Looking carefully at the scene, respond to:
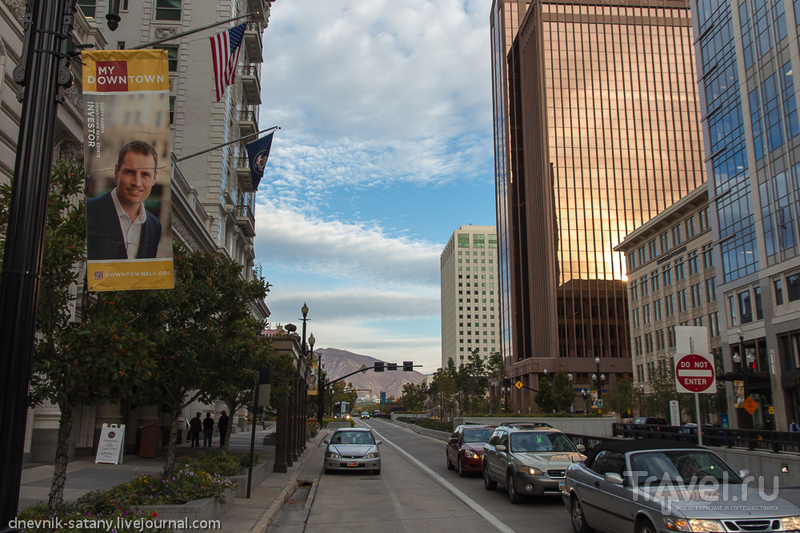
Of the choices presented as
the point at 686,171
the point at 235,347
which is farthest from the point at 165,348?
the point at 686,171

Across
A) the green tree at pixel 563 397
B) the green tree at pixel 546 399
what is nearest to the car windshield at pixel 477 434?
the green tree at pixel 563 397

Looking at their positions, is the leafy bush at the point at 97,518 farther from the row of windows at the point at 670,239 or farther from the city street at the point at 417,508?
the row of windows at the point at 670,239

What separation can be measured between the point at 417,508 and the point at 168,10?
36.8m

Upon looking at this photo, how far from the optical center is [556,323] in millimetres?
93625

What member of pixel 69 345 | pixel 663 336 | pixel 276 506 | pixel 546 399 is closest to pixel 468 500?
pixel 276 506

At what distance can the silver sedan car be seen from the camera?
19422 millimetres

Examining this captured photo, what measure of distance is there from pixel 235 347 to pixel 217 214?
24311 millimetres

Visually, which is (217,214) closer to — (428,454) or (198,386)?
(428,454)

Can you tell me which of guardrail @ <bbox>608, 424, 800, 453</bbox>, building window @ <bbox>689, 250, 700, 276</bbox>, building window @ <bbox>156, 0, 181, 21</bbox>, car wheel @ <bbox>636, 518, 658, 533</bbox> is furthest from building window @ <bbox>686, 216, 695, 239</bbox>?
car wheel @ <bbox>636, 518, 658, 533</bbox>

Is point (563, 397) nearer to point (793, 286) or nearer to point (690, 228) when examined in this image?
point (690, 228)

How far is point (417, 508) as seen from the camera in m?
13.0

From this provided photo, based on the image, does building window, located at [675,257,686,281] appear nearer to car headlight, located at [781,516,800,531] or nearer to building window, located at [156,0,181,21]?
building window, located at [156,0,181,21]

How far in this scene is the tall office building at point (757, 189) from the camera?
39.2m

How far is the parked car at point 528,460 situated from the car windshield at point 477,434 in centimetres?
414
